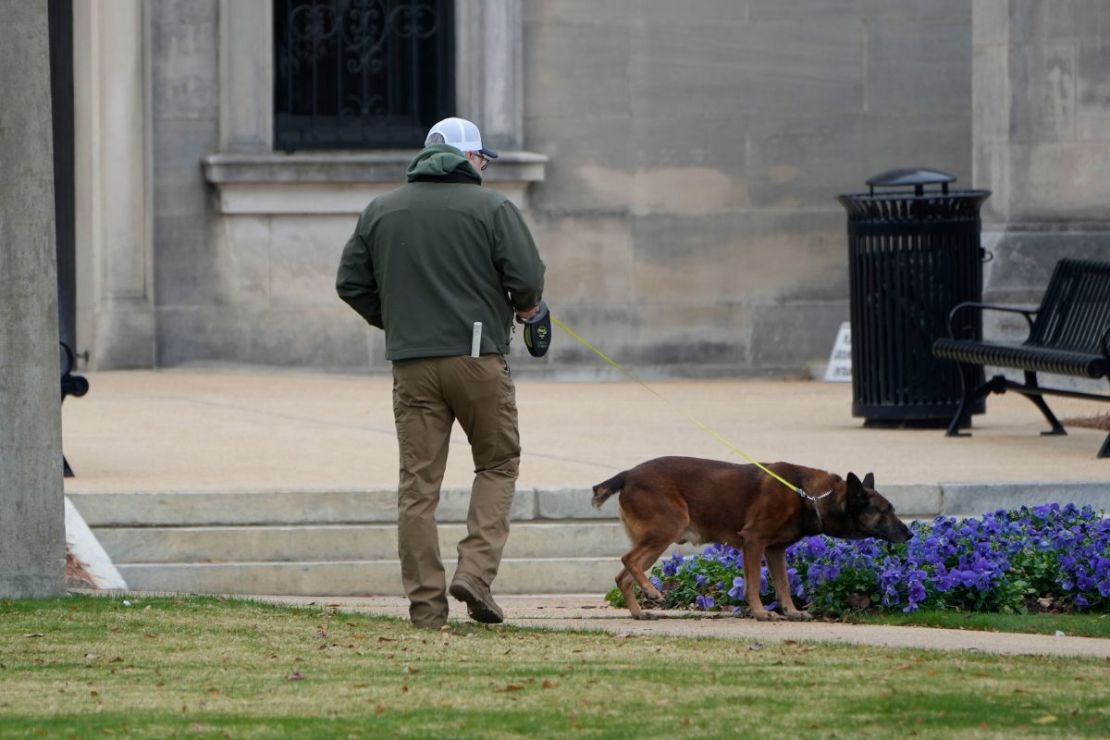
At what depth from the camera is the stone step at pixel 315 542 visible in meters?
10.4

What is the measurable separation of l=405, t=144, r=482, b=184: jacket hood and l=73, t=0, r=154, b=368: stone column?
34.3ft

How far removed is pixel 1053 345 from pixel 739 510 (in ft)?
18.7

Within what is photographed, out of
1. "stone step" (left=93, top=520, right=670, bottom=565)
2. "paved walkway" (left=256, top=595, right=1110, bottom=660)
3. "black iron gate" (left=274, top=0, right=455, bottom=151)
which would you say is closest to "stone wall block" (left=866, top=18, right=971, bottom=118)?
"black iron gate" (left=274, top=0, right=455, bottom=151)

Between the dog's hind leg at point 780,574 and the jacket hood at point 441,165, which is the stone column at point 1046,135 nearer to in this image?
the dog's hind leg at point 780,574

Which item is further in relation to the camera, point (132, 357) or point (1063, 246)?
point (132, 357)

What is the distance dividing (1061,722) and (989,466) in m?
5.70

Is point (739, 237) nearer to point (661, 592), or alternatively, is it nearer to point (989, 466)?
point (989, 466)

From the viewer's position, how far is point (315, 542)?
10.4m

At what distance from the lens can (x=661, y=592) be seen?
31.1ft

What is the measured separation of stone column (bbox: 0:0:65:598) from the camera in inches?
346

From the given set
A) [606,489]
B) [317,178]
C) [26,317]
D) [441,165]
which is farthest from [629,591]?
[317,178]

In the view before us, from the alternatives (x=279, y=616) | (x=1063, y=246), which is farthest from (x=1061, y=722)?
(x=1063, y=246)

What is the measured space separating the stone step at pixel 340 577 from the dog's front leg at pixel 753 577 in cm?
159

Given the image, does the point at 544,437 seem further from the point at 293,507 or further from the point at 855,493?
the point at 855,493
